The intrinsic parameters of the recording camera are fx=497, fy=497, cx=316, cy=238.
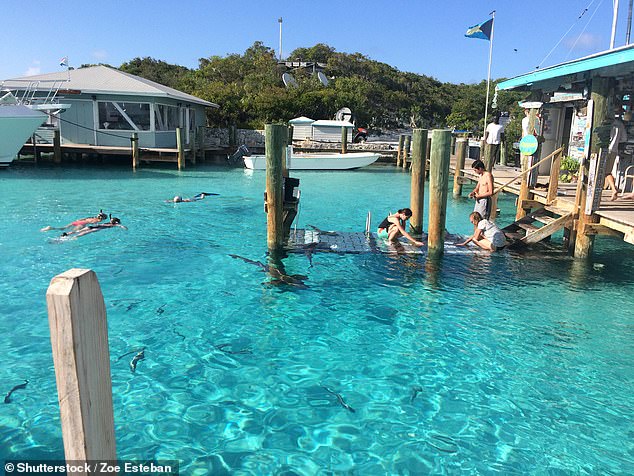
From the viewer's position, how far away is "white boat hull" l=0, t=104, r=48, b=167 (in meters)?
20.9

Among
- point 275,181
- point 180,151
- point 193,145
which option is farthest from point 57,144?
point 275,181

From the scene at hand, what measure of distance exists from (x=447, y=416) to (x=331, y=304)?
3200 mm

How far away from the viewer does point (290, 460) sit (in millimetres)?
4477

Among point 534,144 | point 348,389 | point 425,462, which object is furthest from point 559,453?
point 534,144

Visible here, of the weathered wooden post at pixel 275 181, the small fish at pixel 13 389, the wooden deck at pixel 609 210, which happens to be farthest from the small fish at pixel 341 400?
the wooden deck at pixel 609 210

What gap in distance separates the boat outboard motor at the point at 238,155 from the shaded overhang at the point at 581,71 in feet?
64.5

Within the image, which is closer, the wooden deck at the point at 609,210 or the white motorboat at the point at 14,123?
the wooden deck at the point at 609,210

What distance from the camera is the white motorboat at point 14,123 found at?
21.0 meters

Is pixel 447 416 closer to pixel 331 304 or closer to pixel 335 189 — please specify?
pixel 331 304

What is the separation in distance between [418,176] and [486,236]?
2003 mm

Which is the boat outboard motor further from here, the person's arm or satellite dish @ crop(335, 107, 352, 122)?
the person's arm

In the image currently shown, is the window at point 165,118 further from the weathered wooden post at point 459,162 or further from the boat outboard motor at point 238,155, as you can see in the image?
the weathered wooden post at point 459,162

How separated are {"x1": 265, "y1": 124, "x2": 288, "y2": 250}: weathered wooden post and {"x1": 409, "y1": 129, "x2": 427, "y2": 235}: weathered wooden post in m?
3.23

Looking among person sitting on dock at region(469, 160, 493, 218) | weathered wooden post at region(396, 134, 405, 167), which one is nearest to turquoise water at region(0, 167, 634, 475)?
person sitting on dock at region(469, 160, 493, 218)
